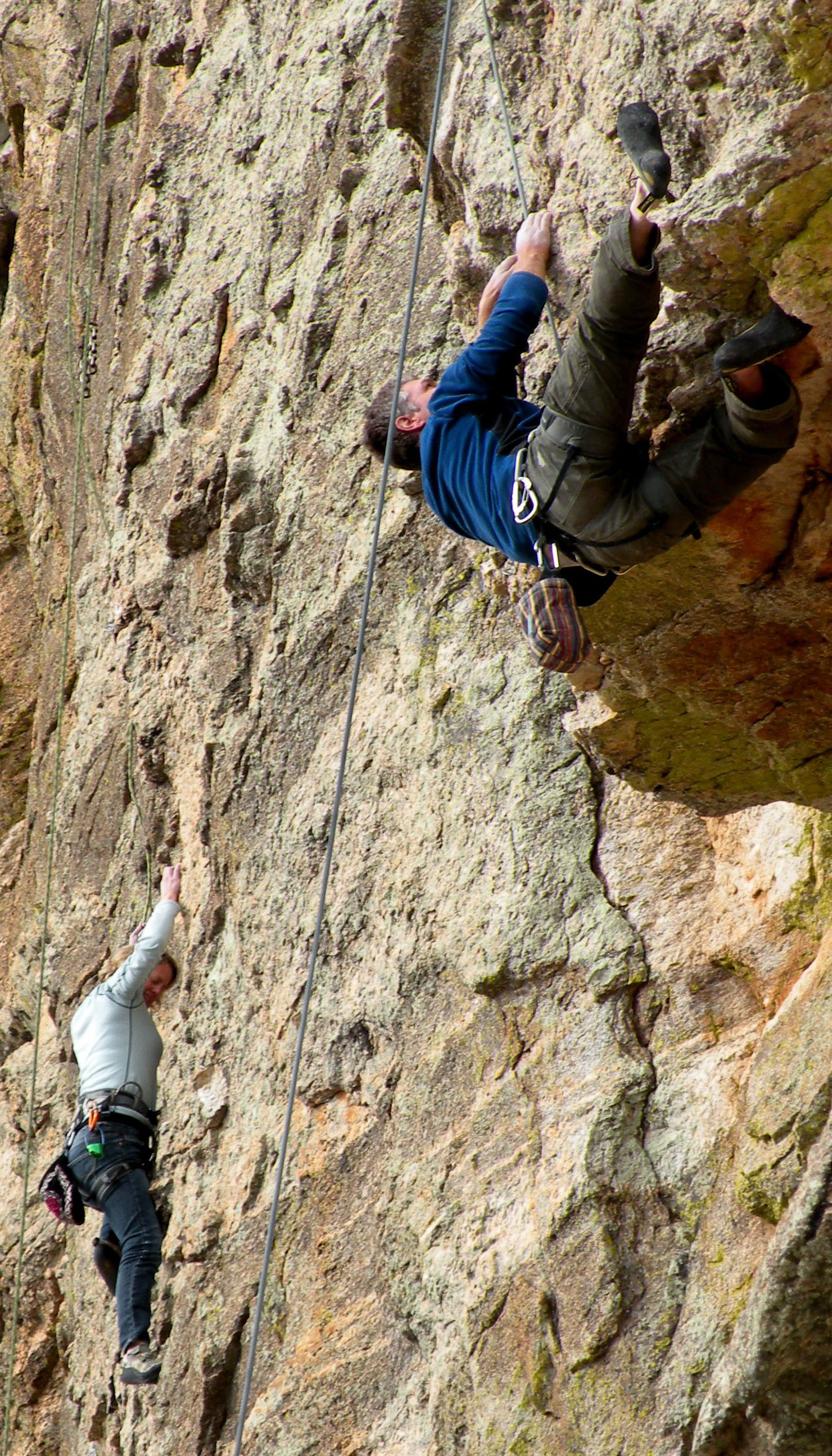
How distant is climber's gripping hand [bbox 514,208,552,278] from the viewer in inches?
149

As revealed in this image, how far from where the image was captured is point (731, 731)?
448 centimetres

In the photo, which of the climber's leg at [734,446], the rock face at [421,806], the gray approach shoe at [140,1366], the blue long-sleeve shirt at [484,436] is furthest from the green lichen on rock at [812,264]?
the gray approach shoe at [140,1366]

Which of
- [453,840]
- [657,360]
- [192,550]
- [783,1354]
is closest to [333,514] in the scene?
[192,550]

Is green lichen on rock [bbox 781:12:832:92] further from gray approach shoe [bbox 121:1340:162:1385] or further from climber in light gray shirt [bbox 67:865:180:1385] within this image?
gray approach shoe [bbox 121:1340:162:1385]

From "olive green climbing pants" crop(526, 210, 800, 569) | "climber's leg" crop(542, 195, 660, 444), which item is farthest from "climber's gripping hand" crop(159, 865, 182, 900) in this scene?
"climber's leg" crop(542, 195, 660, 444)

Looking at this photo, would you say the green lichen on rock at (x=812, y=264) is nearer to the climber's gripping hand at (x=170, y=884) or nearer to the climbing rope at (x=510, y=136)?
the climbing rope at (x=510, y=136)

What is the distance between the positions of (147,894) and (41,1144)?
172cm

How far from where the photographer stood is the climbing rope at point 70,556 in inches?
302

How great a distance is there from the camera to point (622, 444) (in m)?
3.44

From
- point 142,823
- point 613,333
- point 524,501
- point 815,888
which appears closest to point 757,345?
point 613,333

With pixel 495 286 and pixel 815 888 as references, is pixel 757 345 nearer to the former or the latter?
pixel 495 286

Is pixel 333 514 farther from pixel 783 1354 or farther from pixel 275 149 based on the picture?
pixel 783 1354

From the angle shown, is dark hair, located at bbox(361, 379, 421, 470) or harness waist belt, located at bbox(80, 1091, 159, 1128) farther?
harness waist belt, located at bbox(80, 1091, 159, 1128)

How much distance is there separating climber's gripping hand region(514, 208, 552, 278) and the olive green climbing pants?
0.52 m
